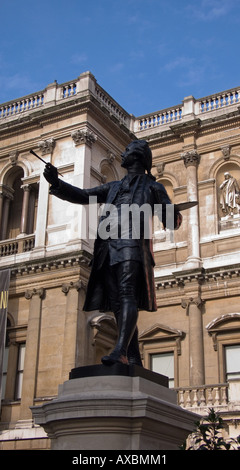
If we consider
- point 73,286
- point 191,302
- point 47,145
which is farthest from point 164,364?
point 47,145

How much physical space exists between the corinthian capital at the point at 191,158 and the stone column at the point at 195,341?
5426mm

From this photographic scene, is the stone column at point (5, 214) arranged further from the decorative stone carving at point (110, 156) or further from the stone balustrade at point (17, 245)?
the decorative stone carving at point (110, 156)

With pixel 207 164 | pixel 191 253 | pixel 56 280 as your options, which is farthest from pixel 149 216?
pixel 207 164

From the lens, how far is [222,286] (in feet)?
70.2

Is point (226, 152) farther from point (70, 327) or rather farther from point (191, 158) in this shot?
point (70, 327)

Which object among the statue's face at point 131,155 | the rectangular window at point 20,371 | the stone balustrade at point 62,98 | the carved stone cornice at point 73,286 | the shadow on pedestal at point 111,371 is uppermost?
the stone balustrade at point 62,98

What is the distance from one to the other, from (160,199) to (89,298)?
4.27ft

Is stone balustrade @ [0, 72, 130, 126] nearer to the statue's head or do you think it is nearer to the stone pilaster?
the stone pilaster

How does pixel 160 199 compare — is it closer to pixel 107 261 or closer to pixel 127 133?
pixel 107 261

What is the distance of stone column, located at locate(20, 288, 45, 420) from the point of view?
63.6ft

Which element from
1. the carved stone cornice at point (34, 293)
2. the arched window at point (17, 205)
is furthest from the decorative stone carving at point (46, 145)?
the carved stone cornice at point (34, 293)

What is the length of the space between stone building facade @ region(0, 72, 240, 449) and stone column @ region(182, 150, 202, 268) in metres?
0.04

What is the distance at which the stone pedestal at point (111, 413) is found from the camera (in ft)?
17.4

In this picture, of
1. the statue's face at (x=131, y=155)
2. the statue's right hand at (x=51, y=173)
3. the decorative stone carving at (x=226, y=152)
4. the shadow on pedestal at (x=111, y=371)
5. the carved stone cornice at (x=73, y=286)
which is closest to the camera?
the shadow on pedestal at (x=111, y=371)
